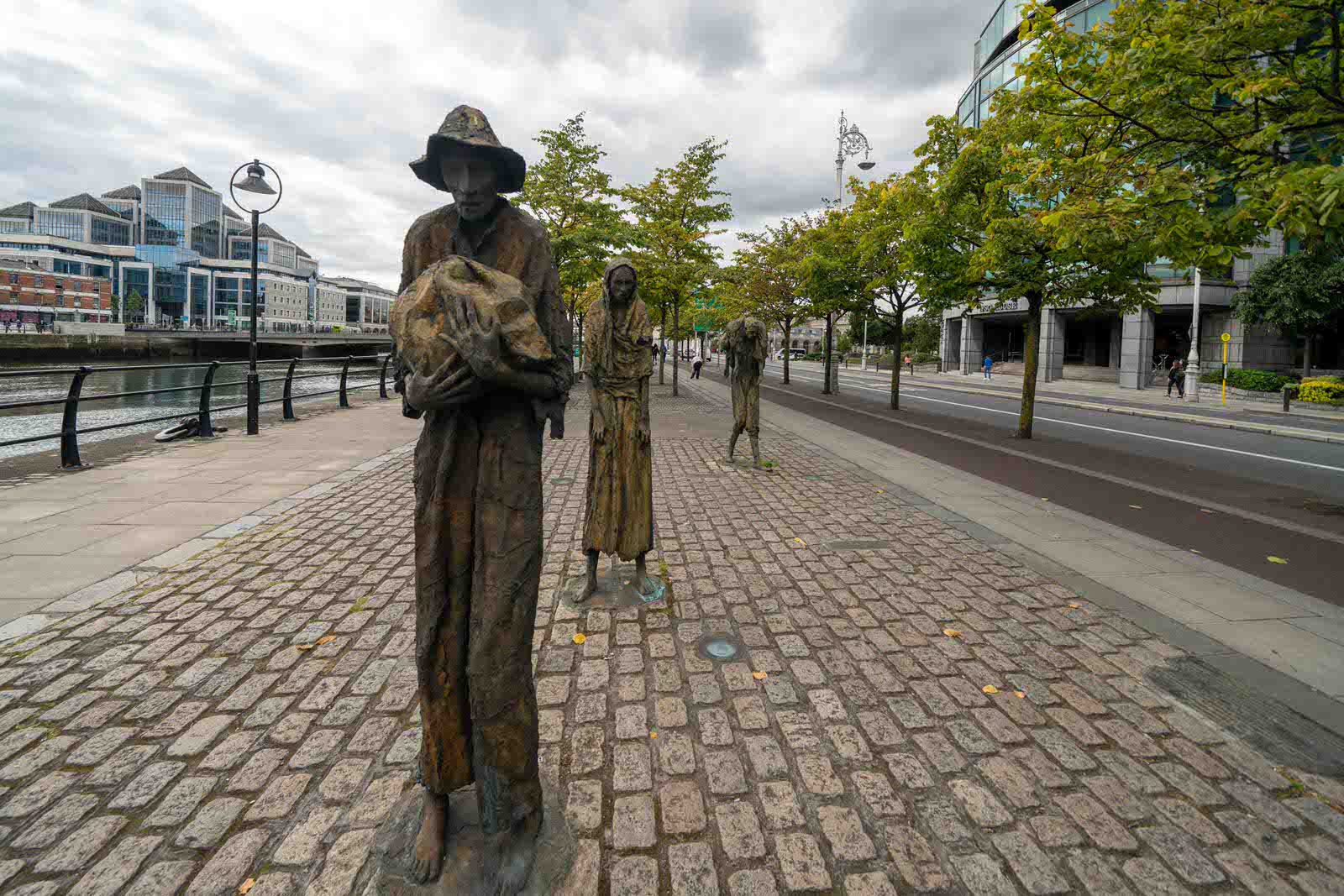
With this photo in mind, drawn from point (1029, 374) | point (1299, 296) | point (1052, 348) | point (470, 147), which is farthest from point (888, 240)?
point (1052, 348)

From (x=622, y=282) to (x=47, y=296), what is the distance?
12284 centimetres

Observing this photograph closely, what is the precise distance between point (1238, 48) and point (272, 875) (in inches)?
369

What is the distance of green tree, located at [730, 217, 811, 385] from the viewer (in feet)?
88.1

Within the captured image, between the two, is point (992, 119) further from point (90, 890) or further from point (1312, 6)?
point (90, 890)

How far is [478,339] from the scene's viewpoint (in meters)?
1.98

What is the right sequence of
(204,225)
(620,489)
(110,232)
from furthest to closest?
(204,225) → (110,232) → (620,489)

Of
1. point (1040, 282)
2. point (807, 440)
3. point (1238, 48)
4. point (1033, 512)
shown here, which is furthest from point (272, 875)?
point (1040, 282)

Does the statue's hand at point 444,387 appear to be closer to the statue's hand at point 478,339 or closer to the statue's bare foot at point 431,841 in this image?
the statue's hand at point 478,339

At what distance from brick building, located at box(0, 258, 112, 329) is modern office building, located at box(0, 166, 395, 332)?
0.80m

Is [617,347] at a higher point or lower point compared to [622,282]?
lower

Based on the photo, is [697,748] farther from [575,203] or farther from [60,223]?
[60,223]

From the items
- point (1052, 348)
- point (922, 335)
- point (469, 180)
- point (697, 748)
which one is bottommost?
point (697, 748)

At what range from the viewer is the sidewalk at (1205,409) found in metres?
17.7

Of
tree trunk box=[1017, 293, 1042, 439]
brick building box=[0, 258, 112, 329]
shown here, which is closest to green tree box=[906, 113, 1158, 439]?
tree trunk box=[1017, 293, 1042, 439]
